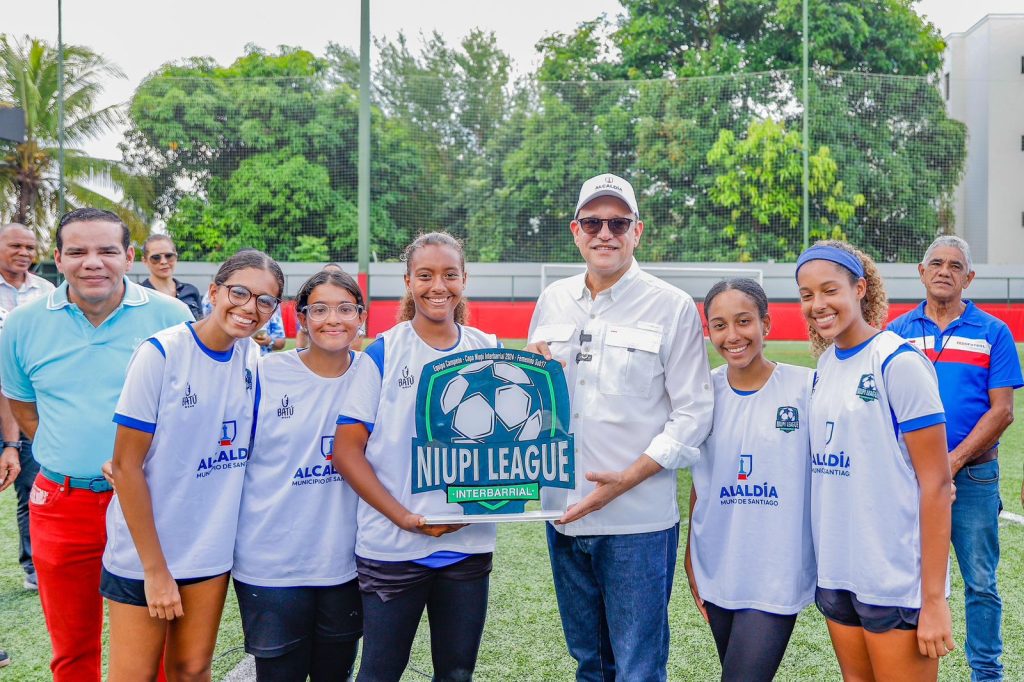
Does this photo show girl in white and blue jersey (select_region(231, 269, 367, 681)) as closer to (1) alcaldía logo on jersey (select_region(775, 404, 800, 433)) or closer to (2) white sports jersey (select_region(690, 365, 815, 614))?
(2) white sports jersey (select_region(690, 365, 815, 614))

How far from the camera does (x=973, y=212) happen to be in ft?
88.9

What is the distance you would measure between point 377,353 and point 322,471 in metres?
0.40

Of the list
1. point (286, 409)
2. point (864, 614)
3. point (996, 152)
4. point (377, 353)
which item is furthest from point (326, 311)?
point (996, 152)

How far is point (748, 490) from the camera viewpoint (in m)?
2.40

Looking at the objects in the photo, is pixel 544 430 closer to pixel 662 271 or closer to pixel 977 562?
pixel 977 562

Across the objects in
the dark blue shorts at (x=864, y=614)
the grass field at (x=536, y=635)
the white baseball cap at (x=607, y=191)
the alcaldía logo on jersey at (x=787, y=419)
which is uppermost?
the white baseball cap at (x=607, y=191)

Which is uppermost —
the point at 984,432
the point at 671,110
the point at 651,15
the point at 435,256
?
the point at 651,15

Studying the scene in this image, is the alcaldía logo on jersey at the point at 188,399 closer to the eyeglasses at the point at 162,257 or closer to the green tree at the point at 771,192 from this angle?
the eyeglasses at the point at 162,257

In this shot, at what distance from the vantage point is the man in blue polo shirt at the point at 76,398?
2607 millimetres

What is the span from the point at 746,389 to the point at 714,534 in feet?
1.49

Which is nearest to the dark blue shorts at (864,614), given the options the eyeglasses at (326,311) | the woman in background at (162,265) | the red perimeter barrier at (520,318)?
the eyeglasses at (326,311)

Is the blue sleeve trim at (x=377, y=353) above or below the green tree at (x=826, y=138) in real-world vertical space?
below

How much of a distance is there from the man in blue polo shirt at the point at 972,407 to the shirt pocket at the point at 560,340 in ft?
5.39

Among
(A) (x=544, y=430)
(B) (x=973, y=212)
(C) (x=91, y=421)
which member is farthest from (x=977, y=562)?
(B) (x=973, y=212)
